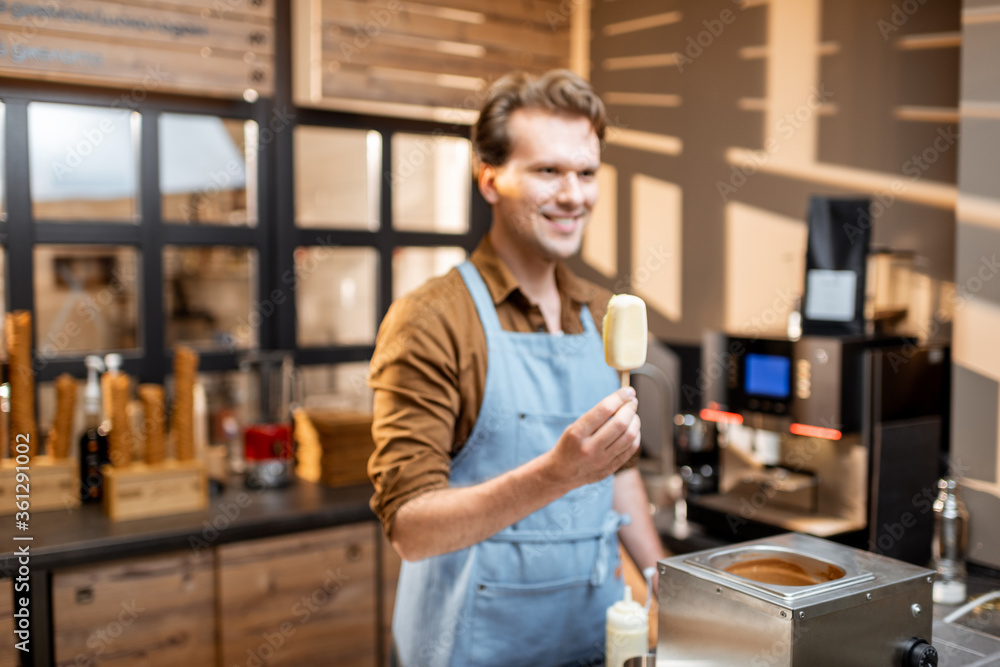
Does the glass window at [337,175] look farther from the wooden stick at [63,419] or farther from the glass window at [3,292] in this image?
the wooden stick at [63,419]

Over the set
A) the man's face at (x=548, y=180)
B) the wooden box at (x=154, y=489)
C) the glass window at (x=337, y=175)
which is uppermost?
the glass window at (x=337, y=175)

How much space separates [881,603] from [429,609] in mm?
871

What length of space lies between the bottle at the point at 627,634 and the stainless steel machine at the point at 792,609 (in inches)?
4.7

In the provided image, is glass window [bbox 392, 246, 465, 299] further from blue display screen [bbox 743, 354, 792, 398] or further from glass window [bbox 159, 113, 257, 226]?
blue display screen [bbox 743, 354, 792, 398]

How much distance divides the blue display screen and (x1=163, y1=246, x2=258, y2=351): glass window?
192cm

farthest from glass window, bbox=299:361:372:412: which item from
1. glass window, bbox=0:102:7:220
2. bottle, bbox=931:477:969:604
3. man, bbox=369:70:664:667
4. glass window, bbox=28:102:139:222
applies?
bottle, bbox=931:477:969:604

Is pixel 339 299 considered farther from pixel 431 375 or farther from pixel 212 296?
pixel 431 375

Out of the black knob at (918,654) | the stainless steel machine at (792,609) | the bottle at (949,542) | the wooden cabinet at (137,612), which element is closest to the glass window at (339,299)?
the wooden cabinet at (137,612)

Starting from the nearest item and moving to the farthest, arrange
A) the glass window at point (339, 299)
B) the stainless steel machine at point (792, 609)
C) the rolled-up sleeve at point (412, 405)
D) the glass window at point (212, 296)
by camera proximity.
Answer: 1. the stainless steel machine at point (792, 609)
2. the rolled-up sleeve at point (412, 405)
3. the glass window at point (212, 296)
4. the glass window at point (339, 299)

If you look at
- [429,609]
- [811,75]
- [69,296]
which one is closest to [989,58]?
[811,75]

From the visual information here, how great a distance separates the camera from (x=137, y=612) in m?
2.32

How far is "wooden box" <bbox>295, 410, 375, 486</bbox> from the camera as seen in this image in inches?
112

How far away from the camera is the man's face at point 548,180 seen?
62.4 inches

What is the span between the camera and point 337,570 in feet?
8.69
